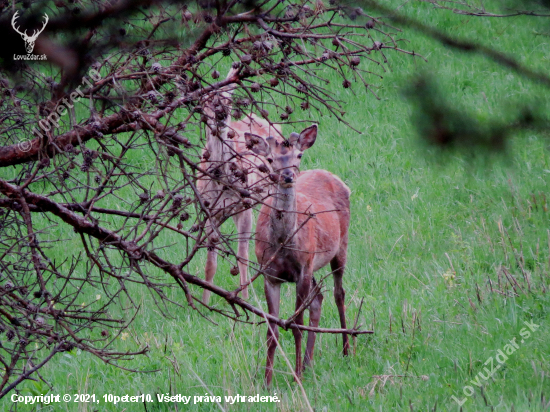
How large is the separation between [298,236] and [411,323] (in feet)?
4.30

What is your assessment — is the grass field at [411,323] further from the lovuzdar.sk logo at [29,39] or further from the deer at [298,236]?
the lovuzdar.sk logo at [29,39]

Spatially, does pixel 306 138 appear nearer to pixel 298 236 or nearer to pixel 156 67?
pixel 298 236

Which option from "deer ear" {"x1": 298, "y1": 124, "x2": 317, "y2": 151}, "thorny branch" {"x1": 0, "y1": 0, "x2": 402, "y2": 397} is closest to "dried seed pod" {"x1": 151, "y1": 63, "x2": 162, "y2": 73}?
"thorny branch" {"x1": 0, "y1": 0, "x2": 402, "y2": 397}

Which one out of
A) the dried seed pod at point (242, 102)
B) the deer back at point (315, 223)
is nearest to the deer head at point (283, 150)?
the deer back at point (315, 223)

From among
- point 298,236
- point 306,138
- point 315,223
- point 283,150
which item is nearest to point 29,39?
point 283,150

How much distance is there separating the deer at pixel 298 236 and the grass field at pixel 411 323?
294 mm

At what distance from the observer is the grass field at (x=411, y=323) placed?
5.16m

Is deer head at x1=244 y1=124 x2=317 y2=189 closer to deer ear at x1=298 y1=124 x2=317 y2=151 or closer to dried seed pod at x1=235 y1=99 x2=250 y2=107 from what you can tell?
deer ear at x1=298 y1=124 x2=317 y2=151

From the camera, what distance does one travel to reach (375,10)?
3.81ft

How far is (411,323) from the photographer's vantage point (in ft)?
21.4

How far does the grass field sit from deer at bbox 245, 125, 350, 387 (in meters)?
0.29

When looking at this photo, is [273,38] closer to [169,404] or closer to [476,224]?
[169,404]

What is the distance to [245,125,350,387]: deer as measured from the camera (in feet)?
20.7

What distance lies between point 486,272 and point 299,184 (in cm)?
224
